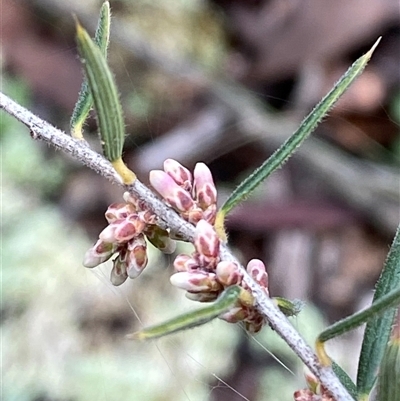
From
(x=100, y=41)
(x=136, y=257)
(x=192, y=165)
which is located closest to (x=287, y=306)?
(x=136, y=257)

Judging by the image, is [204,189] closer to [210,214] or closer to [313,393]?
[210,214]

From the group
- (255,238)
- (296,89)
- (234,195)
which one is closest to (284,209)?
(255,238)

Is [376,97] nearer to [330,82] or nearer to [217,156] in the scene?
[330,82]

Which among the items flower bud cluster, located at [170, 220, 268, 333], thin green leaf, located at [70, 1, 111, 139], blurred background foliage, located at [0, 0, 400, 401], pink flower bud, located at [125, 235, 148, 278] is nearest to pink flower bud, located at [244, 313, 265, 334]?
flower bud cluster, located at [170, 220, 268, 333]

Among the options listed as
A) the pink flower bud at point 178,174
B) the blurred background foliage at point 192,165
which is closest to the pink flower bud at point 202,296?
the pink flower bud at point 178,174

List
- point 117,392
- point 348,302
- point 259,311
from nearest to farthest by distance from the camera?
point 259,311 < point 117,392 < point 348,302

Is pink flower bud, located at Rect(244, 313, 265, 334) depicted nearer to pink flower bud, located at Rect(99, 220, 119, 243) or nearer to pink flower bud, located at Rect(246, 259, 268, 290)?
pink flower bud, located at Rect(246, 259, 268, 290)
